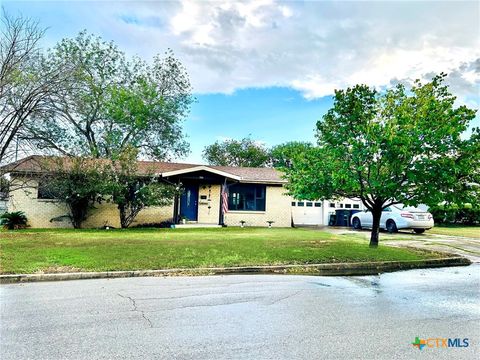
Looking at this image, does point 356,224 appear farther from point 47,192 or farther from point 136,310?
point 136,310

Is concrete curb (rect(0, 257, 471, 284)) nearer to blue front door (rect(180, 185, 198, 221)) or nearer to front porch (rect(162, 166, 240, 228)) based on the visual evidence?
front porch (rect(162, 166, 240, 228))

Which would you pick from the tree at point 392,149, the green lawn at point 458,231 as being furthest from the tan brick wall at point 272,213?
the tree at point 392,149

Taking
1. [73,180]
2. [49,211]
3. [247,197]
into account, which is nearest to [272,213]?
[247,197]

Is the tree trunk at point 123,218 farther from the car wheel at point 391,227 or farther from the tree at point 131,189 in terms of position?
the car wheel at point 391,227

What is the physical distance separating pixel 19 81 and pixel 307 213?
1883 centimetres

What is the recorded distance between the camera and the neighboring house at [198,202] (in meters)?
19.9

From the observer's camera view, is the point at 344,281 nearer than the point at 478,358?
No

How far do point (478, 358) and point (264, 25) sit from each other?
12080mm

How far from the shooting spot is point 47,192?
1961 cm

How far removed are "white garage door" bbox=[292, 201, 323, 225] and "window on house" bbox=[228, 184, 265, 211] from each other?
10.1 ft

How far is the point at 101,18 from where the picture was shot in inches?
529

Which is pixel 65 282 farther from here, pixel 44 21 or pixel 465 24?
pixel 465 24

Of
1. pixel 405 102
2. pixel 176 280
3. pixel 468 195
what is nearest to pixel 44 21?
pixel 176 280

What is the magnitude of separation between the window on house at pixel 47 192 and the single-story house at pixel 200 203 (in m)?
0.05
